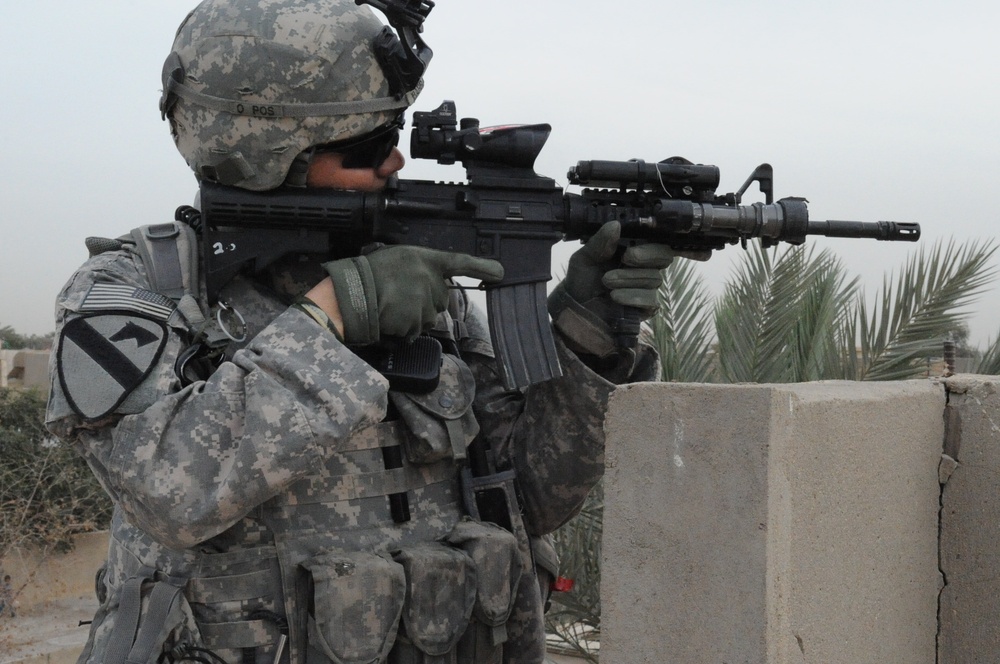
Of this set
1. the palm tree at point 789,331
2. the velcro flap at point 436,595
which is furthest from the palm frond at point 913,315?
the velcro flap at point 436,595

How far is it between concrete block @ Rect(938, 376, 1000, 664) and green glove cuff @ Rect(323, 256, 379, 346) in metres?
1.14

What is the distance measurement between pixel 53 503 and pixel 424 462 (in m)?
5.68

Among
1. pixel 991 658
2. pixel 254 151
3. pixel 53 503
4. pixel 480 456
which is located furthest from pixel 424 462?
pixel 53 503

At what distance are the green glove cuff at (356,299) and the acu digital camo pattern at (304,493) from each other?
0.30ft

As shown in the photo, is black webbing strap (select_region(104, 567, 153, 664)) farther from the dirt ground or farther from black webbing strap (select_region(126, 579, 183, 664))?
the dirt ground

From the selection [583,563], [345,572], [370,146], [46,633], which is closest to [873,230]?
[370,146]

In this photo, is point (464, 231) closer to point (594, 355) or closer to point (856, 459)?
point (594, 355)

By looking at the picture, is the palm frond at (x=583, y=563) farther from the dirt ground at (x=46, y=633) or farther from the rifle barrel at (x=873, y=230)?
the dirt ground at (x=46, y=633)

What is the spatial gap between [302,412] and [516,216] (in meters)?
0.77

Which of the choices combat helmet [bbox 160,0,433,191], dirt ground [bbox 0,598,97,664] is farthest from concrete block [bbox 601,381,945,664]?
dirt ground [bbox 0,598,97,664]

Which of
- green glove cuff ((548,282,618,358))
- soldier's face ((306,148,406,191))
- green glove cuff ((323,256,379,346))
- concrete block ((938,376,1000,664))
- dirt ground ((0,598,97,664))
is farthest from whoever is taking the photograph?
dirt ground ((0,598,97,664))

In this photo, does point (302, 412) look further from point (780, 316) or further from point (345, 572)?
point (780, 316)

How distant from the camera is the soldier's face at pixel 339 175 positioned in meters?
2.29

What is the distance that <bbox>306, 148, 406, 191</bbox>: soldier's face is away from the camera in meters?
2.29
